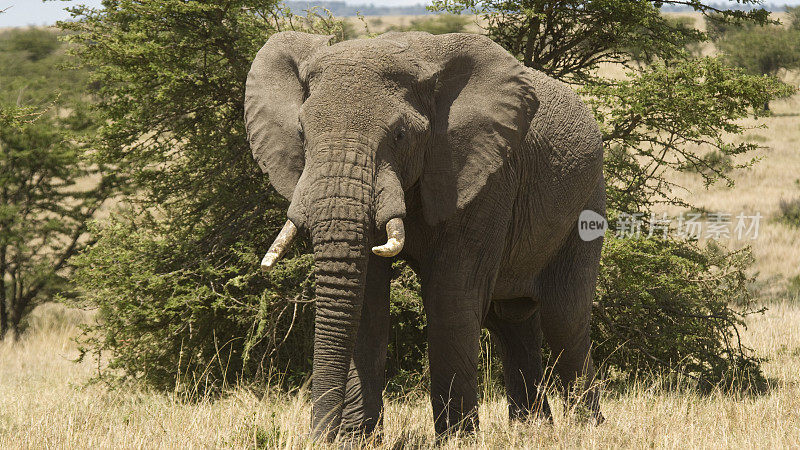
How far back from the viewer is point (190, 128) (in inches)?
374

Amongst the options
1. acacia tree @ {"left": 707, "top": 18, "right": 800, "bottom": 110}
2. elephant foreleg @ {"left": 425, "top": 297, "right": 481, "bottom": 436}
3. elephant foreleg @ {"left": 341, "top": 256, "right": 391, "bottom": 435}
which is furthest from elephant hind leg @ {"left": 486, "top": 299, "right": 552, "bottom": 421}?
acacia tree @ {"left": 707, "top": 18, "right": 800, "bottom": 110}

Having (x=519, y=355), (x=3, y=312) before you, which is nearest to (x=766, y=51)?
(x=3, y=312)

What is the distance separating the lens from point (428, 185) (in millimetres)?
4914

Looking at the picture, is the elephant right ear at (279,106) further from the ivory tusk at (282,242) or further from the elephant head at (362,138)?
the ivory tusk at (282,242)

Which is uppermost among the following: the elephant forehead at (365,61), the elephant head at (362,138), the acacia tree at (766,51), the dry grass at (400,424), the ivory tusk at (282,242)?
the acacia tree at (766,51)

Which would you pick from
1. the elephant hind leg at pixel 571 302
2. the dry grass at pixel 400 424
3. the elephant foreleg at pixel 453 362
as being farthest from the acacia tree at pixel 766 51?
the elephant foreleg at pixel 453 362

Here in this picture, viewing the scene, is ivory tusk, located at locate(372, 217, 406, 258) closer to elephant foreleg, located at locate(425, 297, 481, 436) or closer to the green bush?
elephant foreleg, located at locate(425, 297, 481, 436)

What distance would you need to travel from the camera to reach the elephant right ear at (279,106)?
16.1 feet

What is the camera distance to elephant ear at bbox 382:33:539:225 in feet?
16.2

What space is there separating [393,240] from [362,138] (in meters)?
0.55

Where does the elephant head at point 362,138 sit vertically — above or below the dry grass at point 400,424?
above

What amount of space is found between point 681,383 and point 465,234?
4.69 meters

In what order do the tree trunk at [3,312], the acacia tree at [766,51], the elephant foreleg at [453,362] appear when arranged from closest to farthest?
the elephant foreleg at [453,362], the tree trunk at [3,312], the acacia tree at [766,51]

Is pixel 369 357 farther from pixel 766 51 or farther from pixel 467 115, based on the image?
pixel 766 51
